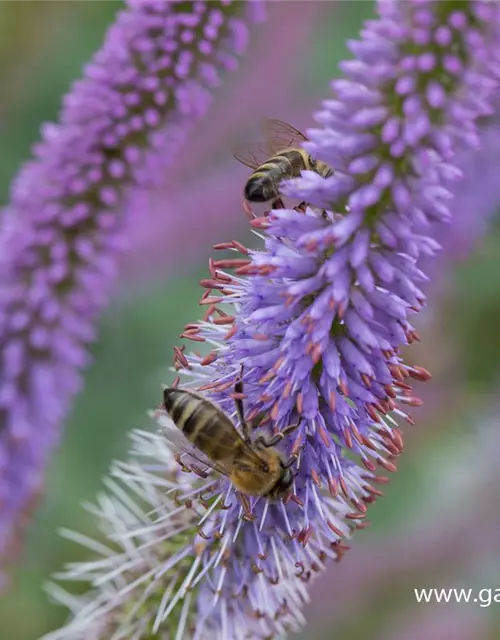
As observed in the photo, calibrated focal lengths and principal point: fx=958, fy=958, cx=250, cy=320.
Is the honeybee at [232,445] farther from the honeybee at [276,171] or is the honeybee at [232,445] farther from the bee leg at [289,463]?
the honeybee at [276,171]

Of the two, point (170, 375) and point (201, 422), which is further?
point (170, 375)

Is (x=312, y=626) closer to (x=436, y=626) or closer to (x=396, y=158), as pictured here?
(x=436, y=626)

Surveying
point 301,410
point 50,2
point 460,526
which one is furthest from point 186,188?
point 301,410

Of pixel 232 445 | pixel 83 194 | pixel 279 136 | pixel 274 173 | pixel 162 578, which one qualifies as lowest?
pixel 162 578

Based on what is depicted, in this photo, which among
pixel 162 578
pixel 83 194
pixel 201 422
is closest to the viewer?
pixel 201 422

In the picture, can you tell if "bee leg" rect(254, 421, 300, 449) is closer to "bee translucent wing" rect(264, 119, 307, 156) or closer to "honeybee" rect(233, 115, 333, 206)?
"honeybee" rect(233, 115, 333, 206)

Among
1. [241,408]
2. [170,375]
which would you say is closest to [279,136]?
[241,408]

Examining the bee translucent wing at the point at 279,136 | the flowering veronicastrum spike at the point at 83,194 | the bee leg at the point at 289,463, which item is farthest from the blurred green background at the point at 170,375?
the bee leg at the point at 289,463

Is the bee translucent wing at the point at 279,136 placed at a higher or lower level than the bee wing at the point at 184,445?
higher

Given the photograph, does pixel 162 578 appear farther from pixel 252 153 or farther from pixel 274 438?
pixel 252 153
